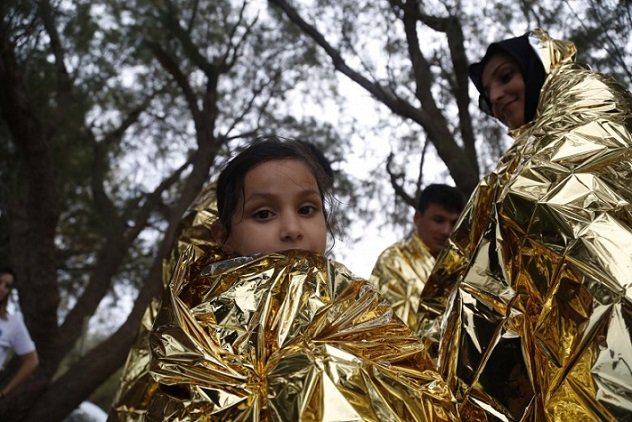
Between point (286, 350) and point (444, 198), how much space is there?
7.91 feet

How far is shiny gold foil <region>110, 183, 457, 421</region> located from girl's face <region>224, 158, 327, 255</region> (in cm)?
10

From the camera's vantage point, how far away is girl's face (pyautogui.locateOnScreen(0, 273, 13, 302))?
4.10 metres

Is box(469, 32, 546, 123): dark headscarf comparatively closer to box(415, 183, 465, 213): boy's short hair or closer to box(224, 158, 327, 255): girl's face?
box(224, 158, 327, 255): girl's face

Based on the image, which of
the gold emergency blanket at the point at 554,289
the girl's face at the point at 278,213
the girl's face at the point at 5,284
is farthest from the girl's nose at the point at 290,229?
the girl's face at the point at 5,284

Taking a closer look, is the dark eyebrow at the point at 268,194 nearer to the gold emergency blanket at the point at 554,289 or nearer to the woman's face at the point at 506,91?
the gold emergency blanket at the point at 554,289

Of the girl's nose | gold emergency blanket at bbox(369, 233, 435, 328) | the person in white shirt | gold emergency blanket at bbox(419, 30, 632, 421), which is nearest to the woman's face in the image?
gold emergency blanket at bbox(419, 30, 632, 421)

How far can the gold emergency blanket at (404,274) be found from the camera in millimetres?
3049

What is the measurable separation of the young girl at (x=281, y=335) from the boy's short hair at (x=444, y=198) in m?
1.93

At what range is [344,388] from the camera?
3.19ft

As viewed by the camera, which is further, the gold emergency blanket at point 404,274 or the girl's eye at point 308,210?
the gold emergency blanket at point 404,274

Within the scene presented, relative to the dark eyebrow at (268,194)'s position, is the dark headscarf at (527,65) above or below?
above

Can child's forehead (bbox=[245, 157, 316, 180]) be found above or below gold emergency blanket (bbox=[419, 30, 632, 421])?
above

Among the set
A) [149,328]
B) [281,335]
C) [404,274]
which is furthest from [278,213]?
[404,274]

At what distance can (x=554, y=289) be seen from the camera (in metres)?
1.12
